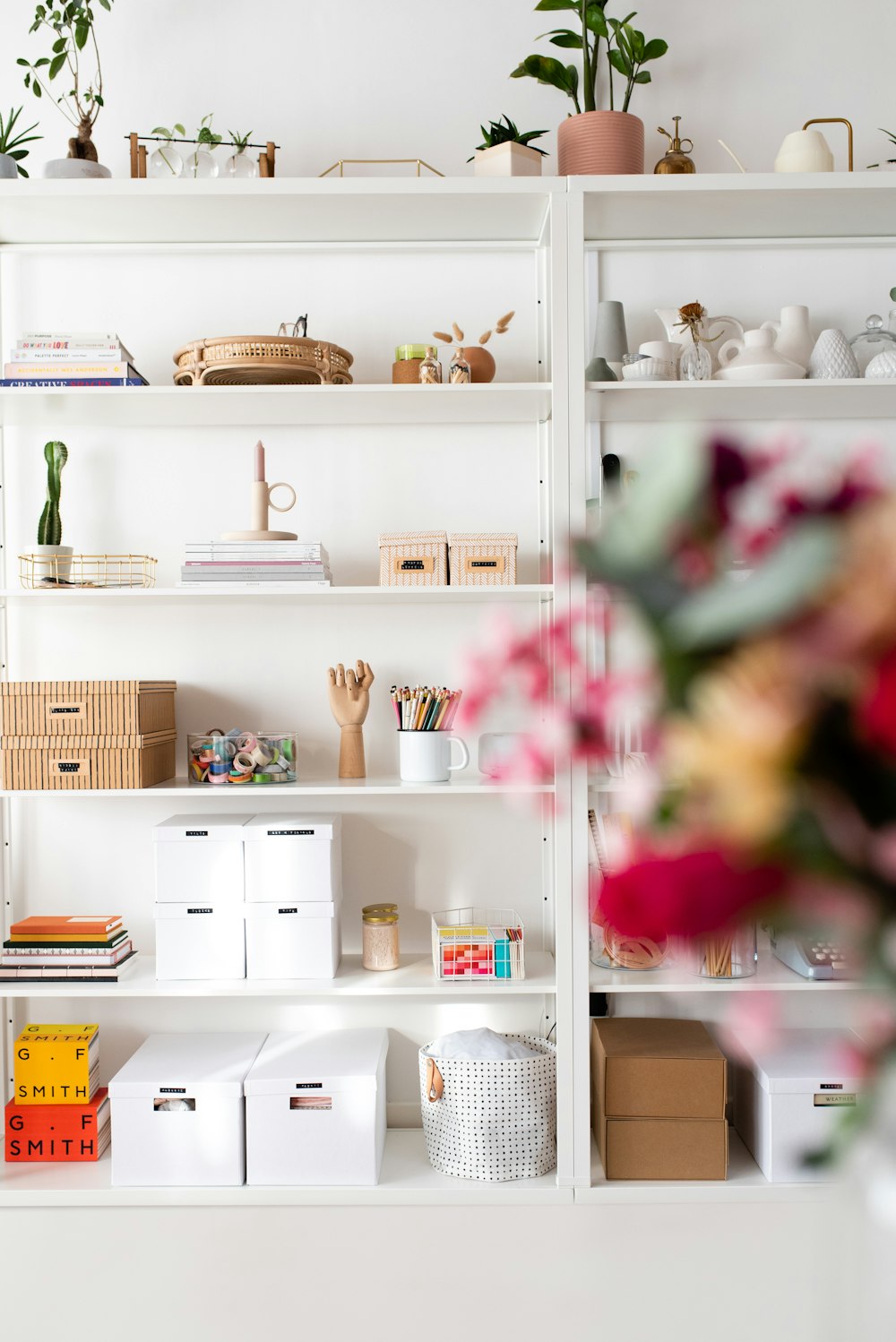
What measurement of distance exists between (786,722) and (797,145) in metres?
2.21

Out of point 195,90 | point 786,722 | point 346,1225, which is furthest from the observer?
point 195,90

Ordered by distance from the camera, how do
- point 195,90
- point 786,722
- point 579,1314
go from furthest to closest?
point 195,90 < point 579,1314 < point 786,722

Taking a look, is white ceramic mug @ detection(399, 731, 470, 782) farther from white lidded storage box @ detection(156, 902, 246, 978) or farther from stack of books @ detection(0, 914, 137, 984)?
stack of books @ detection(0, 914, 137, 984)

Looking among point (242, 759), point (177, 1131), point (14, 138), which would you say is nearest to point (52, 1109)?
point (177, 1131)

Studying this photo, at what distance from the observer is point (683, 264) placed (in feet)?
8.01

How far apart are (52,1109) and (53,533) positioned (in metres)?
1.19

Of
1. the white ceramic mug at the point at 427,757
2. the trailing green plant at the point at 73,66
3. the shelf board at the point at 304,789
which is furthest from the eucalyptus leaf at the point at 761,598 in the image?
the trailing green plant at the point at 73,66

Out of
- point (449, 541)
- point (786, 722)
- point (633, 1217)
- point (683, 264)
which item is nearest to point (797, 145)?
point (683, 264)

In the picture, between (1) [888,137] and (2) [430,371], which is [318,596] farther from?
(1) [888,137]

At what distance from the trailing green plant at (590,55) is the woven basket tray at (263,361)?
0.68 meters

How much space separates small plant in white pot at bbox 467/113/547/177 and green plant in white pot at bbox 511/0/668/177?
6 cm

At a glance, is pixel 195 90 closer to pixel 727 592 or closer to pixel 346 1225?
pixel 346 1225

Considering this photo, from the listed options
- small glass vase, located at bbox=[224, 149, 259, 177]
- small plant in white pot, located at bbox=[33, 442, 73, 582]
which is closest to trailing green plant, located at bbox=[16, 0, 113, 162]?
small glass vase, located at bbox=[224, 149, 259, 177]

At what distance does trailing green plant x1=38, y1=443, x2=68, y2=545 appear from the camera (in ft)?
7.61
